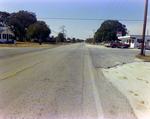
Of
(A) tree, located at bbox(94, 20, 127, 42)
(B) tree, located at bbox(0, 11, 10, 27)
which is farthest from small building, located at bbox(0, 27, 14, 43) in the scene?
(A) tree, located at bbox(94, 20, 127, 42)

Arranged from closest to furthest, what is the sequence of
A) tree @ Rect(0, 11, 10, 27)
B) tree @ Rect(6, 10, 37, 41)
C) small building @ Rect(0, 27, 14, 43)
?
1. small building @ Rect(0, 27, 14, 43)
2. tree @ Rect(6, 10, 37, 41)
3. tree @ Rect(0, 11, 10, 27)

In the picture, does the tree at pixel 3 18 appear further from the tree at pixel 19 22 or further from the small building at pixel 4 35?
the small building at pixel 4 35

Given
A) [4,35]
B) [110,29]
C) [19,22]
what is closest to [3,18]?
[19,22]

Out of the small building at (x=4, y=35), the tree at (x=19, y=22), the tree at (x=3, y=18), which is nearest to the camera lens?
the small building at (x=4, y=35)

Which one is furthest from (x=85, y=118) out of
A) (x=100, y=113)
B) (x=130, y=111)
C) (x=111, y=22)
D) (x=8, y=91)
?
(x=111, y=22)

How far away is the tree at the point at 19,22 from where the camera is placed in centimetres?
7219

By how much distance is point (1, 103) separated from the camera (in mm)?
4008

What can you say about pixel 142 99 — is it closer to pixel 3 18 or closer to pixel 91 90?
pixel 91 90

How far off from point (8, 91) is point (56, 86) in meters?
1.75

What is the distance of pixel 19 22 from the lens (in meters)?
74.5

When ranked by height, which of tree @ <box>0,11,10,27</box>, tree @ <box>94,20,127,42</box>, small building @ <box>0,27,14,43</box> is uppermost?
tree @ <box>0,11,10,27</box>

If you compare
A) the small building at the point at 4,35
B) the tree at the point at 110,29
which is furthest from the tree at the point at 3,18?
the tree at the point at 110,29

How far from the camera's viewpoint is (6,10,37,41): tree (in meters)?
72.2

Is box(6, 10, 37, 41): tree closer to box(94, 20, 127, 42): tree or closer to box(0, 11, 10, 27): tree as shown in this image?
box(0, 11, 10, 27): tree
